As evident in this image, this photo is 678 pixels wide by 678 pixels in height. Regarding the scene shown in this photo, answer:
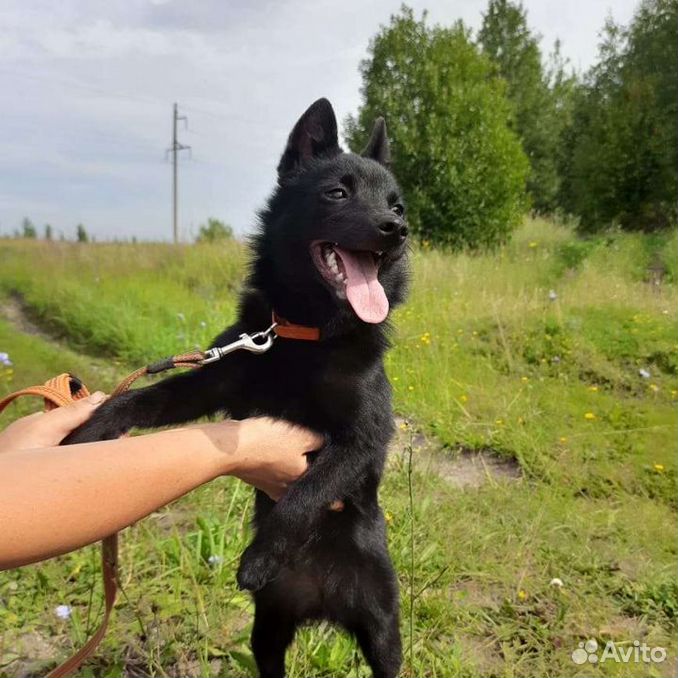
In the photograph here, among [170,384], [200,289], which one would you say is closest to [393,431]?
[170,384]

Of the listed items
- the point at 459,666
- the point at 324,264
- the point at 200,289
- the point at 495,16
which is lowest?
the point at 200,289

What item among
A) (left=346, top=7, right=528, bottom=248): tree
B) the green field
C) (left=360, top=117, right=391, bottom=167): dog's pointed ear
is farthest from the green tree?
(left=360, top=117, right=391, bottom=167): dog's pointed ear

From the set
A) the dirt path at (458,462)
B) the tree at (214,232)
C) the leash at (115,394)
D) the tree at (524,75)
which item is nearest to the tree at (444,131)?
the tree at (214,232)

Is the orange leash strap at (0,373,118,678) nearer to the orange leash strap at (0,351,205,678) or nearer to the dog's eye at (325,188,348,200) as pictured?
the orange leash strap at (0,351,205,678)

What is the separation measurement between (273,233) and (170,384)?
0.64 metres

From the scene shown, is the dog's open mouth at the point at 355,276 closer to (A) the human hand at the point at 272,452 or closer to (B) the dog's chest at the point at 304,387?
(B) the dog's chest at the point at 304,387

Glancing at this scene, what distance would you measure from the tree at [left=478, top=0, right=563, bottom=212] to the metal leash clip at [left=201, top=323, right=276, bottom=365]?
21.0 meters

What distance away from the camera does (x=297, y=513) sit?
1544mm

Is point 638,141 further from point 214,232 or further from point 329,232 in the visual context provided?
point 329,232

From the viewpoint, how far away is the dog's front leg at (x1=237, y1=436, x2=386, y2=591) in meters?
1.55

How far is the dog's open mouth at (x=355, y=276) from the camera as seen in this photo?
69.6 inches

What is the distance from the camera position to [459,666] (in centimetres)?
195

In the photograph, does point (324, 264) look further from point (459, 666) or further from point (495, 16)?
point (495, 16)

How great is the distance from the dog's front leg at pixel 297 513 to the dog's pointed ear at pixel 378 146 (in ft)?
3.98
